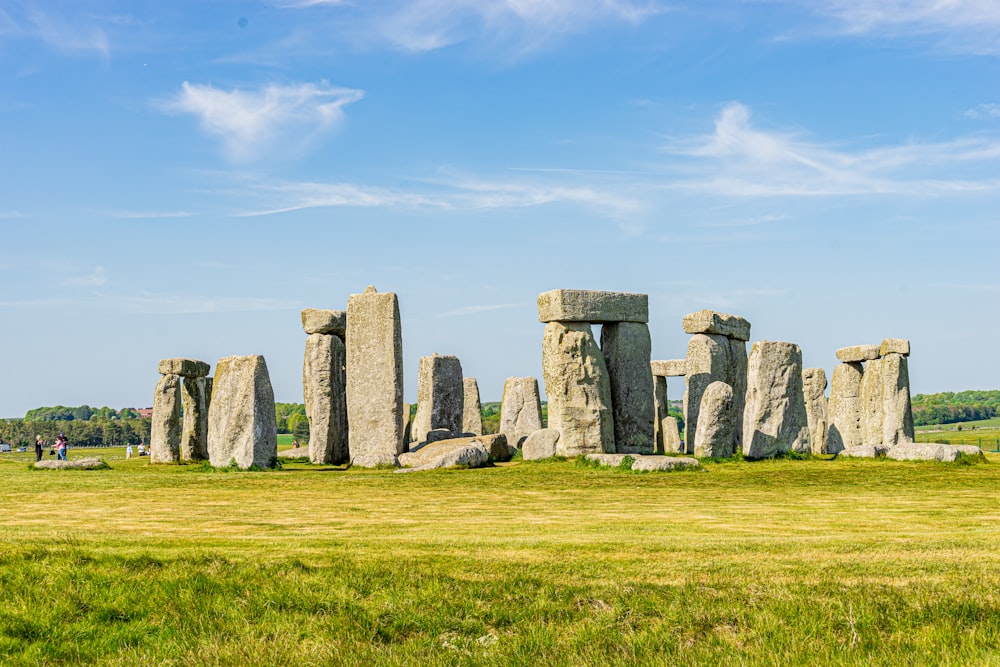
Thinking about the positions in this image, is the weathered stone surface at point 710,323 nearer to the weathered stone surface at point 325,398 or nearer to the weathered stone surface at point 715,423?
the weathered stone surface at point 715,423

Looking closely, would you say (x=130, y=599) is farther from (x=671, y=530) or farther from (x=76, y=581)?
(x=671, y=530)

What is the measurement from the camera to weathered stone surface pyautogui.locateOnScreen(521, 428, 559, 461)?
784 inches

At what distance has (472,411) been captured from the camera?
2958cm

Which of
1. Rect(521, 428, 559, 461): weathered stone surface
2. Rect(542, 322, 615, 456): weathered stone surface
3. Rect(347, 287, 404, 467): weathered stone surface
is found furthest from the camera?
Rect(347, 287, 404, 467): weathered stone surface

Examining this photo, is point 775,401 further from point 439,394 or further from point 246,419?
point 246,419

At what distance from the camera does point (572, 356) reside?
2028cm

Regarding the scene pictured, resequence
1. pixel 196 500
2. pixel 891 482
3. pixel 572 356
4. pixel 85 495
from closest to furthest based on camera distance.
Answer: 1. pixel 196 500
2. pixel 85 495
3. pixel 891 482
4. pixel 572 356

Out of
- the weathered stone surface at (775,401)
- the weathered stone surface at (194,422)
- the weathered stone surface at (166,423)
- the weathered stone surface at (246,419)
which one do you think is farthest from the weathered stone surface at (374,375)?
the weathered stone surface at (775,401)

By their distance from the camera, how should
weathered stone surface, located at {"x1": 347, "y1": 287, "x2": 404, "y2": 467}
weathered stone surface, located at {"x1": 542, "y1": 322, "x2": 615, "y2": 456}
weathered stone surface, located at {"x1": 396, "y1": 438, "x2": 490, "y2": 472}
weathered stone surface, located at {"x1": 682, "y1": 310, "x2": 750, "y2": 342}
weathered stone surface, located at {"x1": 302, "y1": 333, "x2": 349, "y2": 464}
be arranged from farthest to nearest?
weathered stone surface, located at {"x1": 682, "y1": 310, "x2": 750, "y2": 342}, weathered stone surface, located at {"x1": 302, "y1": 333, "x2": 349, "y2": 464}, weathered stone surface, located at {"x1": 347, "y1": 287, "x2": 404, "y2": 467}, weathered stone surface, located at {"x1": 542, "y1": 322, "x2": 615, "y2": 456}, weathered stone surface, located at {"x1": 396, "y1": 438, "x2": 490, "y2": 472}

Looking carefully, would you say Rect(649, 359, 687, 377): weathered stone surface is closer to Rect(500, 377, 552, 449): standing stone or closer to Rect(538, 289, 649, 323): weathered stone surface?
Rect(500, 377, 552, 449): standing stone

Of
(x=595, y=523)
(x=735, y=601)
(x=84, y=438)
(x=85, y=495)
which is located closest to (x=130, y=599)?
(x=735, y=601)

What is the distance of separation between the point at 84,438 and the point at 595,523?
5161 cm

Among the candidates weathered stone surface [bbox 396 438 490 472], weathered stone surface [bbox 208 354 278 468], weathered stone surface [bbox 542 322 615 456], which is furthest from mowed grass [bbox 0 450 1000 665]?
weathered stone surface [bbox 542 322 615 456]

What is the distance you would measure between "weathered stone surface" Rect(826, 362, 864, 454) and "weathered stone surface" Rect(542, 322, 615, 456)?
27.1 ft
